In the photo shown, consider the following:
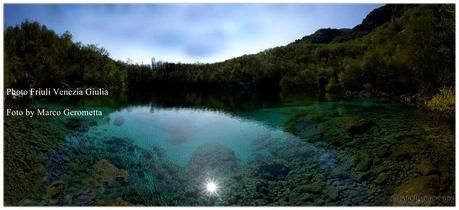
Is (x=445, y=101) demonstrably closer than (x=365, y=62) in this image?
Yes

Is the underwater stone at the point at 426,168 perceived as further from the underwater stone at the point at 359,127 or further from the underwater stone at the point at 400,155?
the underwater stone at the point at 359,127

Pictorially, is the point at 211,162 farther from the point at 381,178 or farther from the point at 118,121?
the point at 118,121

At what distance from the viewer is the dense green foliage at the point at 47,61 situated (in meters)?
10.7

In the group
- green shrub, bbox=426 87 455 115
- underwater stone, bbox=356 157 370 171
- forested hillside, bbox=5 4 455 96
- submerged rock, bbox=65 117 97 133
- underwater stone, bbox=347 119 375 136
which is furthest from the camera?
underwater stone, bbox=347 119 375 136

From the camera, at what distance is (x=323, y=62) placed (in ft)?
112

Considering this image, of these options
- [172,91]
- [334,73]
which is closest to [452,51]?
[334,73]

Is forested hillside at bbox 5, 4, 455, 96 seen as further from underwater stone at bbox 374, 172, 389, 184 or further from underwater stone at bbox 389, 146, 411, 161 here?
underwater stone at bbox 374, 172, 389, 184

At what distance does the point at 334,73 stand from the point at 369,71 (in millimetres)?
9245

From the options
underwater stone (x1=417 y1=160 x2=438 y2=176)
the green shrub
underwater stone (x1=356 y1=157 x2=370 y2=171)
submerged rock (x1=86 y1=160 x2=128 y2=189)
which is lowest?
submerged rock (x1=86 y1=160 x2=128 y2=189)

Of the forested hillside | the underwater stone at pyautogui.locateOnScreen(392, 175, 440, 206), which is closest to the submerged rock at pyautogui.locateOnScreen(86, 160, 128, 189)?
the forested hillside

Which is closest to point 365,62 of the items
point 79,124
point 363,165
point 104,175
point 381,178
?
point 363,165

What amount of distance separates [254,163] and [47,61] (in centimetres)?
1229

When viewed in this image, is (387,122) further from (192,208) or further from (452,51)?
(192,208)

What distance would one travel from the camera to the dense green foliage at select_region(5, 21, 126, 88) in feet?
35.1
